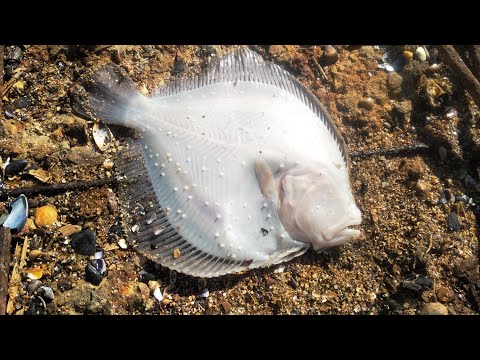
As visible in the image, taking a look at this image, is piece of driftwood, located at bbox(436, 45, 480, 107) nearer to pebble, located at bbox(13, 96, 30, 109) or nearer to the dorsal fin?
the dorsal fin

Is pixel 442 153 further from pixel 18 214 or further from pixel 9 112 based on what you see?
pixel 9 112

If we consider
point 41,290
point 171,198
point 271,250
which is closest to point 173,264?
point 171,198

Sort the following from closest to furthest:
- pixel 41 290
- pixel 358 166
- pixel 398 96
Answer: pixel 41 290, pixel 358 166, pixel 398 96

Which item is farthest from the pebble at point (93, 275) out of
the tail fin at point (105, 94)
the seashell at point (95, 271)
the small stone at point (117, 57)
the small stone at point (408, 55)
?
the small stone at point (408, 55)

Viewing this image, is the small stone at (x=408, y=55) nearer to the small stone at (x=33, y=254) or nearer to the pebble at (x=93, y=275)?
the pebble at (x=93, y=275)

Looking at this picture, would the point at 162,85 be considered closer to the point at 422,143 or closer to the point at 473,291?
the point at 422,143

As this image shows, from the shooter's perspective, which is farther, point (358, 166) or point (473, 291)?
point (358, 166)
